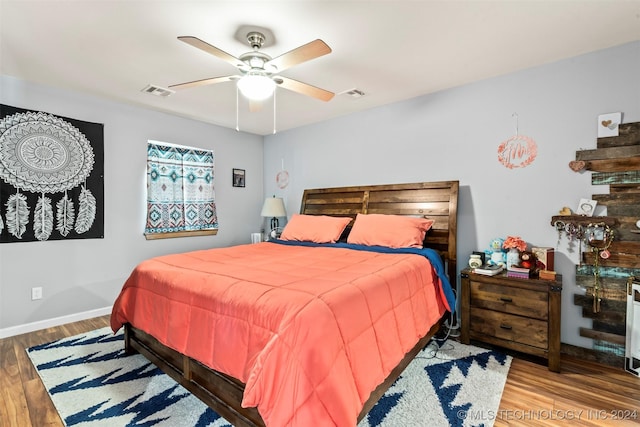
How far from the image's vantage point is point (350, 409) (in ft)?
4.32

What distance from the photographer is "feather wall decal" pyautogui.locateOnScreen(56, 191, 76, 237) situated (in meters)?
3.16

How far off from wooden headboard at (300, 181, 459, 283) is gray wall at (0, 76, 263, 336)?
5.80 ft

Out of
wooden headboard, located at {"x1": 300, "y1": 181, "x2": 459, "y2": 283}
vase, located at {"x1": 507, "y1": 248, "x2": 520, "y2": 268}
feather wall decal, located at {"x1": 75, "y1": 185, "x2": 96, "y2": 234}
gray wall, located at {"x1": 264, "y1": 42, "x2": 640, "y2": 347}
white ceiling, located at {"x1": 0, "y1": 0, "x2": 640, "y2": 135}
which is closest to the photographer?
white ceiling, located at {"x1": 0, "y1": 0, "x2": 640, "y2": 135}

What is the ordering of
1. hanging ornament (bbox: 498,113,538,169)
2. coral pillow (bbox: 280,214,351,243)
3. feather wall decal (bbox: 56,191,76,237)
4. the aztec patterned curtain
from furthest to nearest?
the aztec patterned curtain < coral pillow (bbox: 280,214,351,243) < feather wall decal (bbox: 56,191,76,237) < hanging ornament (bbox: 498,113,538,169)

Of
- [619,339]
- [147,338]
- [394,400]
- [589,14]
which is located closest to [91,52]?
[147,338]

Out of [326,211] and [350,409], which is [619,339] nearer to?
[350,409]

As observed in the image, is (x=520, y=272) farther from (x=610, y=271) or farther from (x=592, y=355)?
(x=592, y=355)

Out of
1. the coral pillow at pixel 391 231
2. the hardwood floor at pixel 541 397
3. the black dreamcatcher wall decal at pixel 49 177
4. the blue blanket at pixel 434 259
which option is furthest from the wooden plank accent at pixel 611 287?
the black dreamcatcher wall decal at pixel 49 177

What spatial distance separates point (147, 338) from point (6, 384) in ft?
3.08

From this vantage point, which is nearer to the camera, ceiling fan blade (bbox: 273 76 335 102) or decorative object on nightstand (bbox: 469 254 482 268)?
ceiling fan blade (bbox: 273 76 335 102)

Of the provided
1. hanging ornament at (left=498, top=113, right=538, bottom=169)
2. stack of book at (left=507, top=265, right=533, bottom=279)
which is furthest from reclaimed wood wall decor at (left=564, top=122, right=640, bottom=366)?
stack of book at (left=507, top=265, right=533, bottom=279)

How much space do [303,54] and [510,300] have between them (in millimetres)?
2407

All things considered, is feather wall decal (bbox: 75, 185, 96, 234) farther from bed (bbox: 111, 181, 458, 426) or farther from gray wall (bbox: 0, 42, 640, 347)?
bed (bbox: 111, 181, 458, 426)

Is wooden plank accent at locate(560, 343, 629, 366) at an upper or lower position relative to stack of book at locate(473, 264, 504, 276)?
lower
